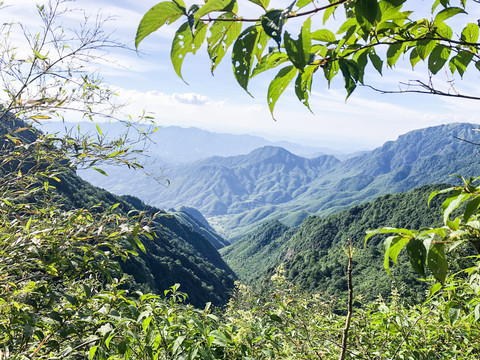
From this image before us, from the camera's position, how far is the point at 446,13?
129 centimetres

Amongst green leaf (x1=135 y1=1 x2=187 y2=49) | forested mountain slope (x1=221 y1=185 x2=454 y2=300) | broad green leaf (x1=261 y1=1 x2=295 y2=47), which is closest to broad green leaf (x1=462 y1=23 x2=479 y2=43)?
broad green leaf (x1=261 y1=1 x2=295 y2=47)

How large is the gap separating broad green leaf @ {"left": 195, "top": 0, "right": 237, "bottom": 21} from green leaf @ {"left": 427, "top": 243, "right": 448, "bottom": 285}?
0.97m

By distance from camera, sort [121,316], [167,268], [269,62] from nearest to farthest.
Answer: [269,62]
[121,316]
[167,268]

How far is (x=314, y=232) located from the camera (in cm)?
15325

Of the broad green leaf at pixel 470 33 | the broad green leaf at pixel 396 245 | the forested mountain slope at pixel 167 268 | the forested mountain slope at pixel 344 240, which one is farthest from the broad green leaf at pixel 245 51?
the forested mountain slope at pixel 344 240

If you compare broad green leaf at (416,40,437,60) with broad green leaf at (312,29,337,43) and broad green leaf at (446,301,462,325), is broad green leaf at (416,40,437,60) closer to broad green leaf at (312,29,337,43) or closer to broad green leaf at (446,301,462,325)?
broad green leaf at (312,29,337,43)

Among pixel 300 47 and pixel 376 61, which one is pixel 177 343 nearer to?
pixel 300 47

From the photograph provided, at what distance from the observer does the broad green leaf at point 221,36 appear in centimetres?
90

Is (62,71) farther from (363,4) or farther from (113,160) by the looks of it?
(363,4)

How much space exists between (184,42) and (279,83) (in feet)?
1.37

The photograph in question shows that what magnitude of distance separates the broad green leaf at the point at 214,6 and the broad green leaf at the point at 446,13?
3.49 ft

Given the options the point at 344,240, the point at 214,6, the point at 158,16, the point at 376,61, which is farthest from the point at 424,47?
the point at 344,240

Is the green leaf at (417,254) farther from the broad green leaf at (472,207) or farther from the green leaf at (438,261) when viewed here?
the broad green leaf at (472,207)

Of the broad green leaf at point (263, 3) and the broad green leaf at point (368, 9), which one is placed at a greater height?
the broad green leaf at point (263, 3)
